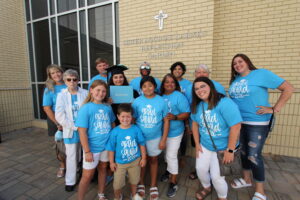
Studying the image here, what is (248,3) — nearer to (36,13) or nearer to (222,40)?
(222,40)

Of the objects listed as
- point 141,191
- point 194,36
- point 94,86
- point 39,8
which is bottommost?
point 141,191

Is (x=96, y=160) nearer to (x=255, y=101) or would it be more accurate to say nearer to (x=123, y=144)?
Result: (x=123, y=144)

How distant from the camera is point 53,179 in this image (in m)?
2.70

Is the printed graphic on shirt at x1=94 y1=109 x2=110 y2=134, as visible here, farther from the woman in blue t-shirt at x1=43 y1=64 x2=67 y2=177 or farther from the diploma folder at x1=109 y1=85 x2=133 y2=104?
the woman in blue t-shirt at x1=43 y1=64 x2=67 y2=177

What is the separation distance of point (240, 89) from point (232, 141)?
75 centimetres

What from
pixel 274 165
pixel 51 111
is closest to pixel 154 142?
pixel 51 111

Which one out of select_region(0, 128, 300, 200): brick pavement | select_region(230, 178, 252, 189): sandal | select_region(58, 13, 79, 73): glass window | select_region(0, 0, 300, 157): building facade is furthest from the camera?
select_region(58, 13, 79, 73): glass window

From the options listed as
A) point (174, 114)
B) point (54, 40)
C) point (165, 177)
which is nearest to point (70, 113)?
point (174, 114)

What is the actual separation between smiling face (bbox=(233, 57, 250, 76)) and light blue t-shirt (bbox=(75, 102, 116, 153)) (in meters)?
1.88

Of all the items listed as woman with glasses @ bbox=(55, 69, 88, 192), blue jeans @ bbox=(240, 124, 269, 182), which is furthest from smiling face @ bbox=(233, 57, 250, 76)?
woman with glasses @ bbox=(55, 69, 88, 192)

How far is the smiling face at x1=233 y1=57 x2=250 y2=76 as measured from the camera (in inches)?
81.9

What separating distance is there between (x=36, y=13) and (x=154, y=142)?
6.49 metres

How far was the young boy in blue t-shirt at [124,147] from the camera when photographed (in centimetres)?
193

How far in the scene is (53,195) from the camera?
231cm
